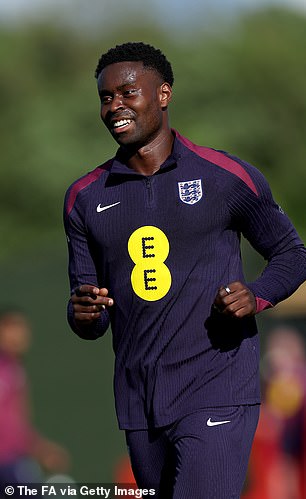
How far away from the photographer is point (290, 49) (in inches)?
1350

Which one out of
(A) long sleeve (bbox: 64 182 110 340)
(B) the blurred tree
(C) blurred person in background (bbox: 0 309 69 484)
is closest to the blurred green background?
(B) the blurred tree

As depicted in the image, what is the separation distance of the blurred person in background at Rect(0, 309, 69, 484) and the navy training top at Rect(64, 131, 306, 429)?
604 cm

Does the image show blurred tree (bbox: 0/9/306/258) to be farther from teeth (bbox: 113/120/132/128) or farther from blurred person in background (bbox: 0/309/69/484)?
teeth (bbox: 113/120/132/128)

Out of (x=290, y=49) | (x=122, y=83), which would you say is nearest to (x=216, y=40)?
→ (x=290, y=49)

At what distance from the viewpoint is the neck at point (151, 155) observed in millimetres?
5527

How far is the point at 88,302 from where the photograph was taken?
5.21 meters

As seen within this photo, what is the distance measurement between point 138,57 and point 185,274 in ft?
3.11

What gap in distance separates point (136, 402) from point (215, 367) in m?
0.37

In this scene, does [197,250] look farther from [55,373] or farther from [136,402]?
[55,373]

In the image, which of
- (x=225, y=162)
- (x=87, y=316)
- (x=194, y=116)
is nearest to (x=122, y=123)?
(x=225, y=162)

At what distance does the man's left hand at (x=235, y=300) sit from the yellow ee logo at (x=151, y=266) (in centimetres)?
33

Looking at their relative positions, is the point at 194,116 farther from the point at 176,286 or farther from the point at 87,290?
the point at 87,290

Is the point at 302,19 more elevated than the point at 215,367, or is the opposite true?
the point at 302,19

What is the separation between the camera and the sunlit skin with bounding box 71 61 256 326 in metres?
5.43
